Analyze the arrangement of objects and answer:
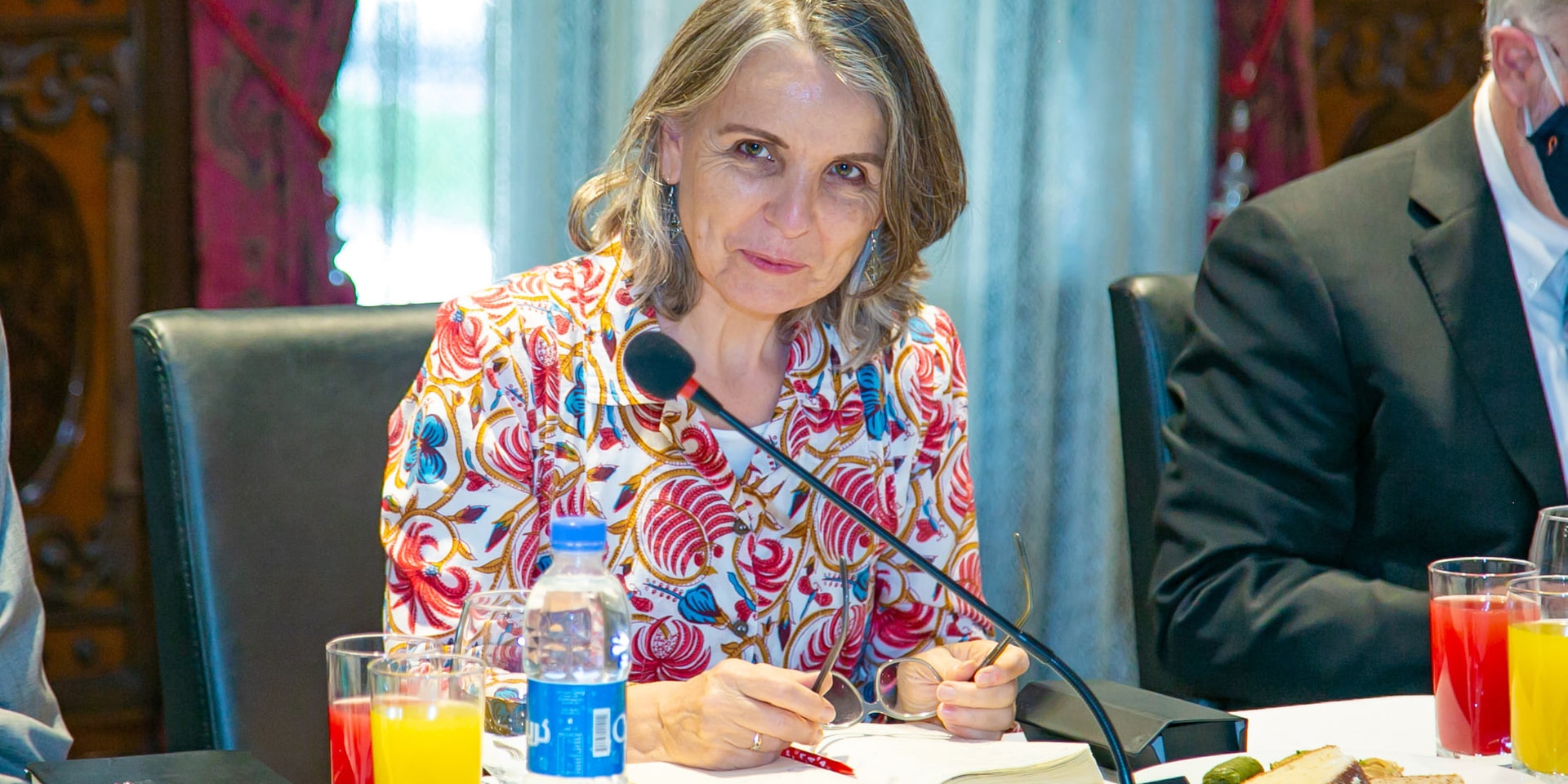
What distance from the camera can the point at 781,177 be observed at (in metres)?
1.66

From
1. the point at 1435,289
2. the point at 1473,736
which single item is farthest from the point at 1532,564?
the point at 1435,289

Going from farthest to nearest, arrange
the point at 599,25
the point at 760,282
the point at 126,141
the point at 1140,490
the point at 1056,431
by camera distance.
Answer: the point at 1056,431, the point at 599,25, the point at 126,141, the point at 1140,490, the point at 760,282

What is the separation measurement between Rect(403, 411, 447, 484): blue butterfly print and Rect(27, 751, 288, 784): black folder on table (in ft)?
1.56

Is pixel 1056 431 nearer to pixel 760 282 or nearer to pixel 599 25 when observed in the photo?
pixel 599 25

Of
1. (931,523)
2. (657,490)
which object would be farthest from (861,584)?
(657,490)

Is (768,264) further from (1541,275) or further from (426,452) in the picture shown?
(1541,275)

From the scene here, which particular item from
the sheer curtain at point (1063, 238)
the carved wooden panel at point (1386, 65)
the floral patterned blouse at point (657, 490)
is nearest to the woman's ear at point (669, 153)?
the floral patterned blouse at point (657, 490)

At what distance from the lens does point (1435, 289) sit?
6.44 ft

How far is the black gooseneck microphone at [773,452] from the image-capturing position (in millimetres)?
1117

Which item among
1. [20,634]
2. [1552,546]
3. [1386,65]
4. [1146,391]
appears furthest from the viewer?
[1386,65]

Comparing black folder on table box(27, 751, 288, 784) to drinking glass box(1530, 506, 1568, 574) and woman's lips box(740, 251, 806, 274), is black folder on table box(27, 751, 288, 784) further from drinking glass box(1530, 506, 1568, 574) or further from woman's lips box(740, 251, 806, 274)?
drinking glass box(1530, 506, 1568, 574)

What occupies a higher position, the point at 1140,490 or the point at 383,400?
the point at 383,400

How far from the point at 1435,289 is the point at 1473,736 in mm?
807

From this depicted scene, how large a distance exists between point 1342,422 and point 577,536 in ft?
4.22
